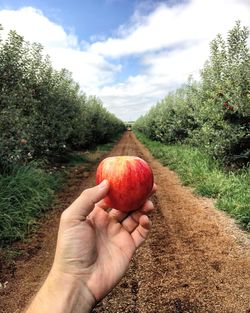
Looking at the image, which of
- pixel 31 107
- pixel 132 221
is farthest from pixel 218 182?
pixel 132 221

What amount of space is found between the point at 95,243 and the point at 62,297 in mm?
393

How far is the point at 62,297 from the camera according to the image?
7.16 ft

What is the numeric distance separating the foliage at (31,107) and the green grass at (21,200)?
49cm

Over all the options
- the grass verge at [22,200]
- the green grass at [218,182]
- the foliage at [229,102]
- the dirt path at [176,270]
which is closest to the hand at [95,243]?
the dirt path at [176,270]

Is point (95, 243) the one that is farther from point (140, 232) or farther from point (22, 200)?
point (22, 200)

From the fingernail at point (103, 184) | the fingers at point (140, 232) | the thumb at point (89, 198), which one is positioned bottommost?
the fingers at point (140, 232)

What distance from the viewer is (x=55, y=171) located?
13242 millimetres

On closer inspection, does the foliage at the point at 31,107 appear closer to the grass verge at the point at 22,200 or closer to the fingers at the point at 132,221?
the grass verge at the point at 22,200

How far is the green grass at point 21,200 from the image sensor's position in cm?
692

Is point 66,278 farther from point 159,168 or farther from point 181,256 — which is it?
point 159,168

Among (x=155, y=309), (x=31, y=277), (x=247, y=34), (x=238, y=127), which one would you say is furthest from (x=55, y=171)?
(x=155, y=309)

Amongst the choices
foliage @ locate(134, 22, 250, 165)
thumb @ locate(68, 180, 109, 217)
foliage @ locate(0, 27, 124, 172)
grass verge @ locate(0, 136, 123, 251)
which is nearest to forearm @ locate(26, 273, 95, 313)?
thumb @ locate(68, 180, 109, 217)

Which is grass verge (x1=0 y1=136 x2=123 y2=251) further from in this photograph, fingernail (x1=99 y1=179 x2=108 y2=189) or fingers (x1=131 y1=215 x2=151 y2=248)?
fingernail (x1=99 y1=179 x2=108 y2=189)

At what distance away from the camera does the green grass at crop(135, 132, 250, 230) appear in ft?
25.0
